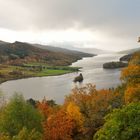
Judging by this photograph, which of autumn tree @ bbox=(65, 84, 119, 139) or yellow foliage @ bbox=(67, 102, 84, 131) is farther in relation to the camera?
yellow foliage @ bbox=(67, 102, 84, 131)

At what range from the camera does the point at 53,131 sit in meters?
66.7

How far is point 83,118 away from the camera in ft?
249

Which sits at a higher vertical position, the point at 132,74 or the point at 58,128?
the point at 132,74

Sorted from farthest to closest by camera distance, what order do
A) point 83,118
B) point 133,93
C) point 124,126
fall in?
1. point 83,118
2. point 133,93
3. point 124,126

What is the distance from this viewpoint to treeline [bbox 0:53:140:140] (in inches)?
1180

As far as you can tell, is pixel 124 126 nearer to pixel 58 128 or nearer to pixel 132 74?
pixel 132 74

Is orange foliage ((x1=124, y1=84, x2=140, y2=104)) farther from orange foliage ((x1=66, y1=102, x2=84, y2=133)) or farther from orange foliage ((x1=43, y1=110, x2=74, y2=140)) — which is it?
orange foliage ((x1=66, y1=102, x2=84, y2=133))

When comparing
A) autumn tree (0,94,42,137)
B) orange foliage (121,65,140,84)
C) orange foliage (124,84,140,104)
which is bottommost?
autumn tree (0,94,42,137)

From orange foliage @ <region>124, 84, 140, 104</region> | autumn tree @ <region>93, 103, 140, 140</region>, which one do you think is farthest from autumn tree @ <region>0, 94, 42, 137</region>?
autumn tree @ <region>93, 103, 140, 140</region>

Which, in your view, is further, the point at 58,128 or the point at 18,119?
the point at 58,128

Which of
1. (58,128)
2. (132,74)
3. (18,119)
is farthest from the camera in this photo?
(58,128)

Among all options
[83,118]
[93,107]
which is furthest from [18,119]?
[93,107]

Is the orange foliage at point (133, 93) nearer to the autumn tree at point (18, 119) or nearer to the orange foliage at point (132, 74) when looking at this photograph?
the orange foliage at point (132, 74)

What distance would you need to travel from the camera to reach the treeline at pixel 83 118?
2998 centimetres
